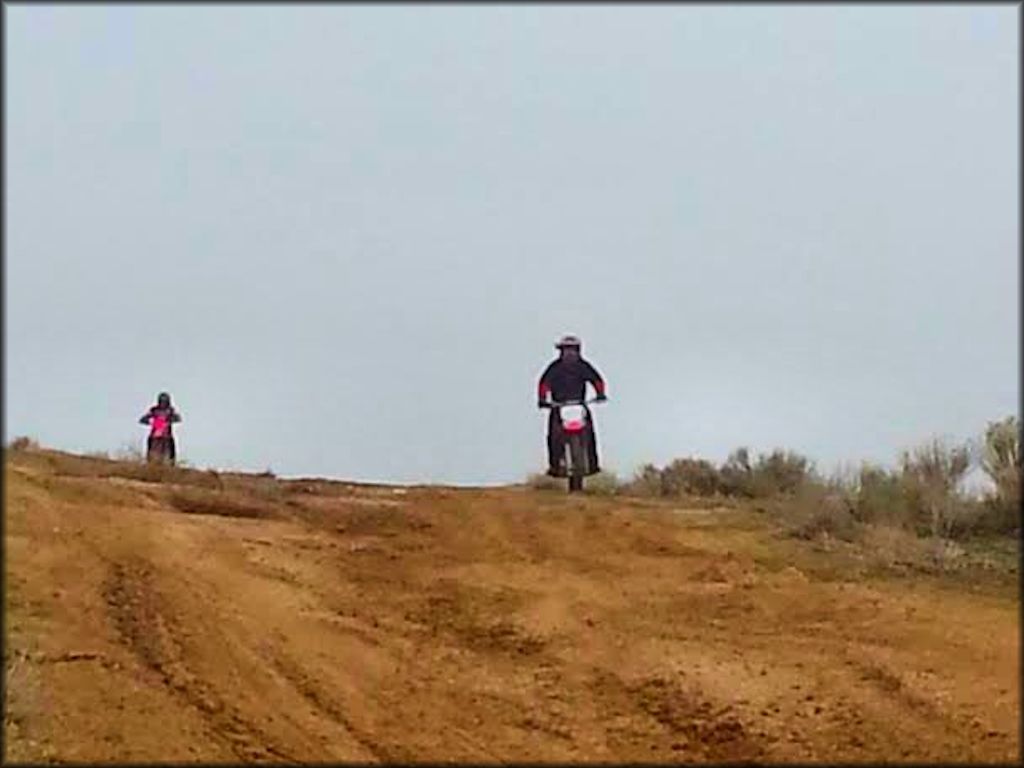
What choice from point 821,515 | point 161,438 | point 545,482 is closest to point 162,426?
point 161,438

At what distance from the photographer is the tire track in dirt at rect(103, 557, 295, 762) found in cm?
945

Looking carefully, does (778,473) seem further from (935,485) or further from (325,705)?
(325,705)

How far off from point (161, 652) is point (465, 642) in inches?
74.7

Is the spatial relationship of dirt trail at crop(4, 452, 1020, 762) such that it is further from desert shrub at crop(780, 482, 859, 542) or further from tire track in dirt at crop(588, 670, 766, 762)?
desert shrub at crop(780, 482, 859, 542)

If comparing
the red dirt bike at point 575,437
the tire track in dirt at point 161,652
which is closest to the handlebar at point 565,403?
the red dirt bike at point 575,437

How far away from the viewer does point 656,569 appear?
1349 centimetres

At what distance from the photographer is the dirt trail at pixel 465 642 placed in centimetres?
960

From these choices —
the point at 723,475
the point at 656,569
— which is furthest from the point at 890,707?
the point at 723,475

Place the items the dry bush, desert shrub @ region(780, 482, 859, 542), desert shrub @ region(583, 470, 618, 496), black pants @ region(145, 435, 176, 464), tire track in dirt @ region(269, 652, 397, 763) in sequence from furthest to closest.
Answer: black pants @ region(145, 435, 176, 464) → desert shrub @ region(583, 470, 618, 496) → desert shrub @ region(780, 482, 859, 542) → the dry bush → tire track in dirt @ region(269, 652, 397, 763)

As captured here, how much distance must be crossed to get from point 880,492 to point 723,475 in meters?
3.37

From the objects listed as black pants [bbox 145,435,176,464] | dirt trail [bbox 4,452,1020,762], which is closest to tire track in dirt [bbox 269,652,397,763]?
dirt trail [bbox 4,452,1020,762]

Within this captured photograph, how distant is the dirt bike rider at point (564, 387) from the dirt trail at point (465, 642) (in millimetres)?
2676

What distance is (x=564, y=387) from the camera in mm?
17938

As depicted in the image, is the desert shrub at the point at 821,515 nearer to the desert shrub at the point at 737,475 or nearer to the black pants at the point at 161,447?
the desert shrub at the point at 737,475
